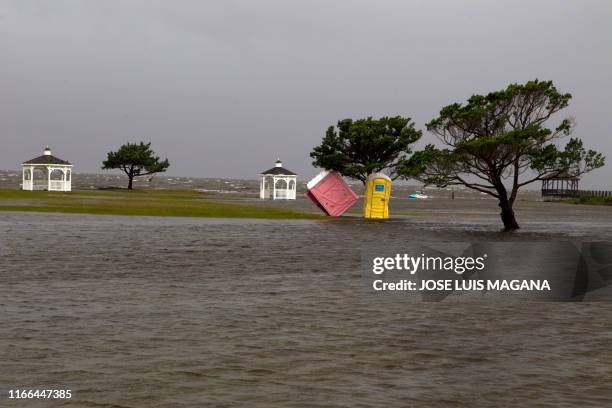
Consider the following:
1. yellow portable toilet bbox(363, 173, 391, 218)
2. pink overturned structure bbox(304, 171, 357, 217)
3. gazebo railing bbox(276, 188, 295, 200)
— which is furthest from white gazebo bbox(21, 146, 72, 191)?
yellow portable toilet bbox(363, 173, 391, 218)

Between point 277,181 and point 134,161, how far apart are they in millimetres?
27923

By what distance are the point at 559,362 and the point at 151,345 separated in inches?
241

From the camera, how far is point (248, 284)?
17.6 metres

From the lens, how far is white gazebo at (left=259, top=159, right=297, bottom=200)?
259 ft

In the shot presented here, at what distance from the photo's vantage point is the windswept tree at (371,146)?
62938mm

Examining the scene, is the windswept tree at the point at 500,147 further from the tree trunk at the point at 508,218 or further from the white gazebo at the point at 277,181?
the white gazebo at the point at 277,181

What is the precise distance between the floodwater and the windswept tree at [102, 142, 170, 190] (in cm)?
8718

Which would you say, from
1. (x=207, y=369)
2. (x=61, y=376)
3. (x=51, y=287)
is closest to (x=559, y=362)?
(x=207, y=369)

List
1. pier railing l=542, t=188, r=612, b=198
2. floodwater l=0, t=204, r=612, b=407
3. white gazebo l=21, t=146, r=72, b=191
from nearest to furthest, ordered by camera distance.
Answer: floodwater l=0, t=204, r=612, b=407
white gazebo l=21, t=146, r=72, b=191
pier railing l=542, t=188, r=612, b=198

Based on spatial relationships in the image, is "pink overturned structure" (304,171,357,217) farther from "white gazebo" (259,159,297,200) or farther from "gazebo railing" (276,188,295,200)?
"gazebo railing" (276,188,295,200)

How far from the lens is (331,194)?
170ft

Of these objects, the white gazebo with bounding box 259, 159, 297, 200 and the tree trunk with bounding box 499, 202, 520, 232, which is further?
the white gazebo with bounding box 259, 159, 297, 200

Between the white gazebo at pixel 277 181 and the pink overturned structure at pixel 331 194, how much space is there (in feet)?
88.0

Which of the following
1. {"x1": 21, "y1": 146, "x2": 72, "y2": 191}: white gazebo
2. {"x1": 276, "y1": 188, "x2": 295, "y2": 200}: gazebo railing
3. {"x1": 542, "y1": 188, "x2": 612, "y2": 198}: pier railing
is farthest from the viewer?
{"x1": 542, "y1": 188, "x2": 612, "y2": 198}: pier railing
